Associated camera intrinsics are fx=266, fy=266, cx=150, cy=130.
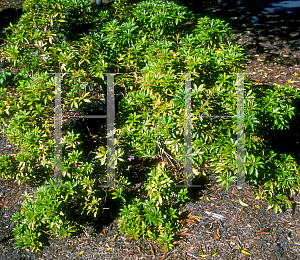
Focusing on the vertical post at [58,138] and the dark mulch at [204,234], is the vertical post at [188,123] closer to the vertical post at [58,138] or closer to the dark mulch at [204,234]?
the dark mulch at [204,234]

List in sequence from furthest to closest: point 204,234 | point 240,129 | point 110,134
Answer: point 204,234
point 110,134
point 240,129

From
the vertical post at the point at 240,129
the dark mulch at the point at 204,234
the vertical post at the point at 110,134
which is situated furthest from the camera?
the dark mulch at the point at 204,234

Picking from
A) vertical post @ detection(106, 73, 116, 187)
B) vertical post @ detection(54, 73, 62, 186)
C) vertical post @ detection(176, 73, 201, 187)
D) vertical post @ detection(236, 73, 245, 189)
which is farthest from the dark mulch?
vertical post @ detection(176, 73, 201, 187)

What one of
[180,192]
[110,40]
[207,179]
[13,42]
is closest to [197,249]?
[180,192]

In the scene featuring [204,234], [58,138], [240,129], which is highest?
[240,129]

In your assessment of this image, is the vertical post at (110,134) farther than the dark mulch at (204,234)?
No

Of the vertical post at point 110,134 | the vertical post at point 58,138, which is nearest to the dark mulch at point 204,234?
the vertical post at point 110,134

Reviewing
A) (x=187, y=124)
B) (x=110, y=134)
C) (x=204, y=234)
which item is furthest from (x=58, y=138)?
(x=204, y=234)

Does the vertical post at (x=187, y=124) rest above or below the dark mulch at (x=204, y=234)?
above

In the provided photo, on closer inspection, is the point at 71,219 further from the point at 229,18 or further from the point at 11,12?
the point at 11,12

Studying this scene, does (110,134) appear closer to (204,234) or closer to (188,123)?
(188,123)

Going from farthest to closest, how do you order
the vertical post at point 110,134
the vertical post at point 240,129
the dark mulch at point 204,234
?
the dark mulch at point 204,234 < the vertical post at point 110,134 < the vertical post at point 240,129

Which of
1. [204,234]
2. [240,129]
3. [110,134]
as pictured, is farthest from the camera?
[204,234]

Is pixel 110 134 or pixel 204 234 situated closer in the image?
pixel 110 134
